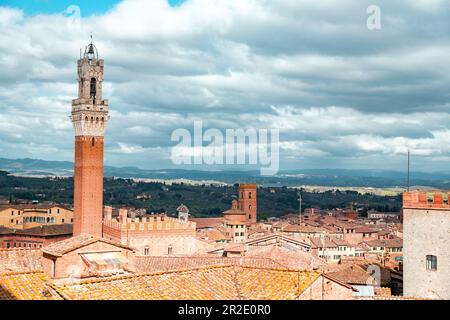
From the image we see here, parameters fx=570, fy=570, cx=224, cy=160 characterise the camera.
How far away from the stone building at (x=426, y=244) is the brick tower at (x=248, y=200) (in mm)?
76968

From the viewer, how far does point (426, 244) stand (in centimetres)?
1789

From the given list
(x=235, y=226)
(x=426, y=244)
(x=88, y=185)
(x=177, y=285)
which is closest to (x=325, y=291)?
(x=177, y=285)

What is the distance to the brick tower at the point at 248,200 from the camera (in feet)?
314

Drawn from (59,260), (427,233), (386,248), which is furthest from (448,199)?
(386,248)

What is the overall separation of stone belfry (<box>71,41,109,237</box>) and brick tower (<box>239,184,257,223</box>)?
57.4 meters

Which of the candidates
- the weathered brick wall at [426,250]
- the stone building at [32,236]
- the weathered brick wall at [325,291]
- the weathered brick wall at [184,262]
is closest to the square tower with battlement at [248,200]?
the stone building at [32,236]

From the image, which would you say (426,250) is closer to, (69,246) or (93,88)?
(69,246)

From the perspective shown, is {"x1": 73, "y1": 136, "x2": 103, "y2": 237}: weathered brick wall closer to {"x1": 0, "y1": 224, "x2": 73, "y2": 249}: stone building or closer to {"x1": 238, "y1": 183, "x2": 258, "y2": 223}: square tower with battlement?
{"x1": 0, "y1": 224, "x2": 73, "y2": 249}: stone building
